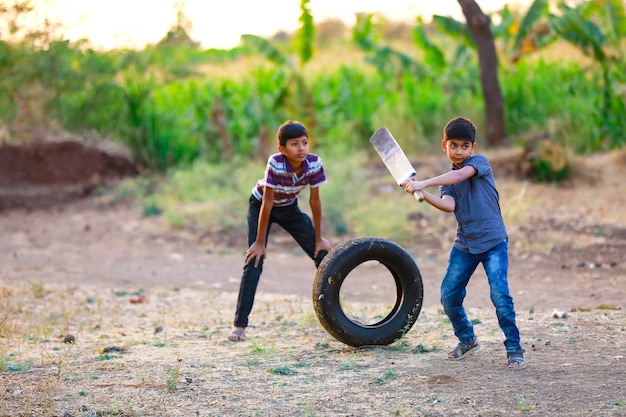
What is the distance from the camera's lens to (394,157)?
485 cm

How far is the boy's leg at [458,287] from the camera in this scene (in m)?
4.85

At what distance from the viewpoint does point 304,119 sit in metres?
16.6

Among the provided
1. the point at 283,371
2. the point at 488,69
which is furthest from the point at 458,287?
the point at 488,69

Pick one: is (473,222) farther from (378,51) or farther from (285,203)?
(378,51)

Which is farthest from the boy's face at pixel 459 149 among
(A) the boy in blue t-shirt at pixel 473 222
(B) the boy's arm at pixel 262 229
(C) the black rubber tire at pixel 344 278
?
(B) the boy's arm at pixel 262 229

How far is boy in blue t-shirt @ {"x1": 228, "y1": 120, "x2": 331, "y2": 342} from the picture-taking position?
18.0 feet

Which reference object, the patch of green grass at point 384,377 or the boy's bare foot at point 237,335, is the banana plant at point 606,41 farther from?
the patch of green grass at point 384,377

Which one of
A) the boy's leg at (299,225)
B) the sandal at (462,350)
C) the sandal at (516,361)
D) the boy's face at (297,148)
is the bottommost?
the sandal at (462,350)

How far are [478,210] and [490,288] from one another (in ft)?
1.62

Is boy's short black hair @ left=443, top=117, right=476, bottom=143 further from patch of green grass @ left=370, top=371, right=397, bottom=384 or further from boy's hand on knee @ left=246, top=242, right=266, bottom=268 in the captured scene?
boy's hand on knee @ left=246, top=242, right=266, bottom=268

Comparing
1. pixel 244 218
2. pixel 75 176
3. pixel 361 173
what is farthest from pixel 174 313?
pixel 75 176

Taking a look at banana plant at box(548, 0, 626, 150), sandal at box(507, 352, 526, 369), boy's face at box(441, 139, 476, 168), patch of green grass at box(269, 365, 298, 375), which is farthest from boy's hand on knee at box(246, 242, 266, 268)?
banana plant at box(548, 0, 626, 150)

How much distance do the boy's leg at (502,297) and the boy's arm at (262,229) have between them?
164 cm

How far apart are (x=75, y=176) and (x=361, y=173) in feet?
21.4
